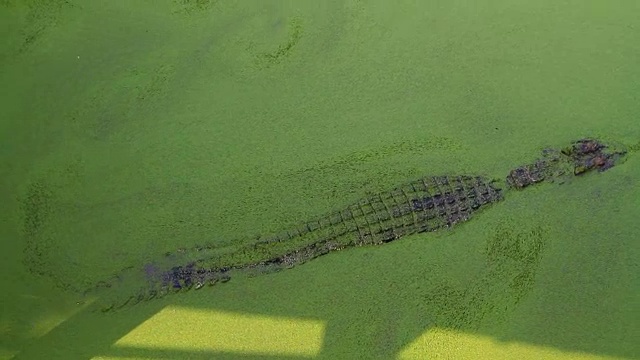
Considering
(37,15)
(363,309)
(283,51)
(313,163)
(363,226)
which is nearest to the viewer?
(363,309)

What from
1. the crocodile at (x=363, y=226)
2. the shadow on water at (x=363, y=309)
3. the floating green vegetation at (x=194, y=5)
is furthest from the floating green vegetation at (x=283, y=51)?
the shadow on water at (x=363, y=309)

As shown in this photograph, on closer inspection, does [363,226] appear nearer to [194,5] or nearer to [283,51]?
[283,51]

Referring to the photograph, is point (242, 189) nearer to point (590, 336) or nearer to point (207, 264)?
point (207, 264)

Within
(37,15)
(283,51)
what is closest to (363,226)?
(283,51)

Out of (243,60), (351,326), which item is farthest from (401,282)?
(243,60)

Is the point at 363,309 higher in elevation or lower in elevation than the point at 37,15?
lower

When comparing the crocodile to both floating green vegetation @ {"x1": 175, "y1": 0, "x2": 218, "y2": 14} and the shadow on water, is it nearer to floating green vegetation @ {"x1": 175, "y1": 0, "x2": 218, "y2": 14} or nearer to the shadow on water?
the shadow on water
